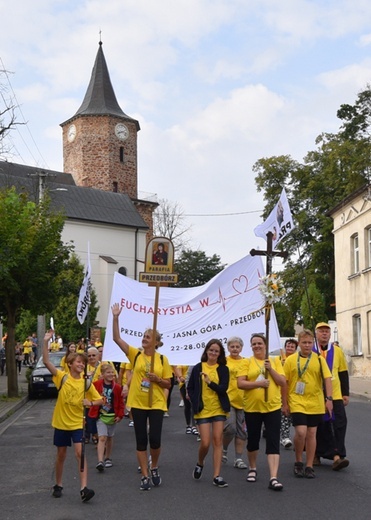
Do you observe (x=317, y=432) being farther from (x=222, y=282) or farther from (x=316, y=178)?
(x=316, y=178)

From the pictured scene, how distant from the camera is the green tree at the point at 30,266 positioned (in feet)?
71.5

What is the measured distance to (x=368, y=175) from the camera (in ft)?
137

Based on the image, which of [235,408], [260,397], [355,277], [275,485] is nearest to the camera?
[275,485]

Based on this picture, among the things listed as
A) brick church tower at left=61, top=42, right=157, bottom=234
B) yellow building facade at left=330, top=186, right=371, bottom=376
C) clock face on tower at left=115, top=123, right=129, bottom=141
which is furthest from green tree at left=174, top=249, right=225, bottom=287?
yellow building facade at left=330, top=186, right=371, bottom=376

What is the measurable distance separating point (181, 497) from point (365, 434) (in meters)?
6.36

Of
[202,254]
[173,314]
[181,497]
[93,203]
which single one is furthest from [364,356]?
[202,254]

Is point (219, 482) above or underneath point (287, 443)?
underneath

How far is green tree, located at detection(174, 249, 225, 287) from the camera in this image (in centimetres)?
8106

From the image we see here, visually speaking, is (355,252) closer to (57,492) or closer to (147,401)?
(147,401)

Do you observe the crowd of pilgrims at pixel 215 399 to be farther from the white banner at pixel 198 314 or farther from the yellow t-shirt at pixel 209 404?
the white banner at pixel 198 314

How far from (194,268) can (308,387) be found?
2876 inches

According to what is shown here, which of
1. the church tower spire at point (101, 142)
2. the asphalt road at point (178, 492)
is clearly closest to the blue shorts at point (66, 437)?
the asphalt road at point (178, 492)

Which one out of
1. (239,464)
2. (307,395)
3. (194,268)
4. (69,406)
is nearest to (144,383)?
(69,406)

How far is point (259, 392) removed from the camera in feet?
27.9
